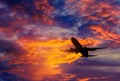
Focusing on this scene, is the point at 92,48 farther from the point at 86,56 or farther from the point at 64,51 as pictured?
the point at 64,51

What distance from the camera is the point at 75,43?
137625 millimetres

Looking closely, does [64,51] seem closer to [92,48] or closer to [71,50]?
[71,50]

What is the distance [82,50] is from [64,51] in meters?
14.7

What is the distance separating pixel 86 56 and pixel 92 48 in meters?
5.55

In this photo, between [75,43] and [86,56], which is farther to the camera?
[86,56]

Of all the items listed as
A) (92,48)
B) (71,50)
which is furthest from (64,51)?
(92,48)

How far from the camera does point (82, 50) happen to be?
475 ft

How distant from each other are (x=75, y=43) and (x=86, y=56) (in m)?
15.6

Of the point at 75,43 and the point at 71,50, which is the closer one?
the point at 75,43

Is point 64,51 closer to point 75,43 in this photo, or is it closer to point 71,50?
point 71,50

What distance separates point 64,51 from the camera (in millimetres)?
156000

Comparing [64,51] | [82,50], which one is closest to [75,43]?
[82,50]

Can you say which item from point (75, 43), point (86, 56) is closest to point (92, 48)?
point (86, 56)

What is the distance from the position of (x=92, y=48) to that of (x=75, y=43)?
53.8 ft
